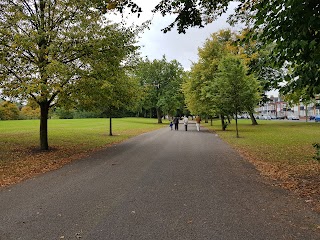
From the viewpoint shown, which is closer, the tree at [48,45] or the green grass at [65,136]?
the tree at [48,45]

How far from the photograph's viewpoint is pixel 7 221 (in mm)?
4664

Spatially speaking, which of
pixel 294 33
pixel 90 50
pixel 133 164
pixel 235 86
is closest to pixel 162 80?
pixel 235 86

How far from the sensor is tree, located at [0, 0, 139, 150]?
435 inches

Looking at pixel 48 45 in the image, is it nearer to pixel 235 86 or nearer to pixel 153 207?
pixel 153 207

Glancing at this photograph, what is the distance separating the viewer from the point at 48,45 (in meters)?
12.1

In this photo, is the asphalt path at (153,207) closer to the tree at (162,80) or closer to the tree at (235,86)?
the tree at (235,86)

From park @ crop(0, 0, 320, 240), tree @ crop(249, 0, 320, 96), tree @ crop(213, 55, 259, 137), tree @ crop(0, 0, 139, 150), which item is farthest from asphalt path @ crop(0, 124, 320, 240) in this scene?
tree @ crop(213, 55, 259, 137)

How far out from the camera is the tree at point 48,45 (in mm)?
11047

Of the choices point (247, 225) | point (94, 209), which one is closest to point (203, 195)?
point (247, 225)

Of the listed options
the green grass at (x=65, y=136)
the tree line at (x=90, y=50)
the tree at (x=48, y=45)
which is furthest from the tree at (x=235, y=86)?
the tree at (x=48, y=45)

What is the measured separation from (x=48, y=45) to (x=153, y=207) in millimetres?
9574

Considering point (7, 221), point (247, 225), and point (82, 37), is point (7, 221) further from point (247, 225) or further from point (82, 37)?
point (82, 37)

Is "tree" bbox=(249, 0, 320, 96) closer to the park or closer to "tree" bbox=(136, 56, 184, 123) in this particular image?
the park

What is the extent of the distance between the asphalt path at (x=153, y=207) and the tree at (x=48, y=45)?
4282 millimetres
